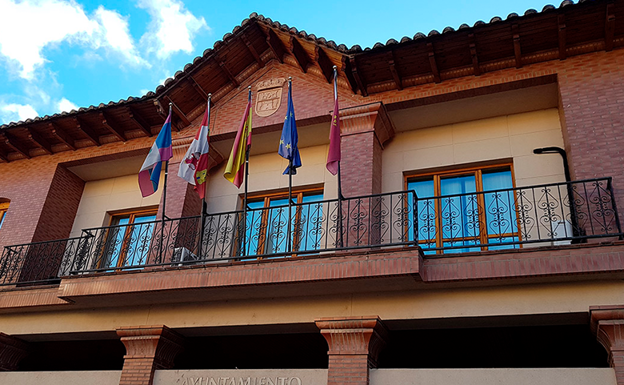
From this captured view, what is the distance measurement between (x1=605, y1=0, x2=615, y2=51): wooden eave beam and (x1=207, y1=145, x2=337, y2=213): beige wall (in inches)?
213

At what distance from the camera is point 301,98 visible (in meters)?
12.2

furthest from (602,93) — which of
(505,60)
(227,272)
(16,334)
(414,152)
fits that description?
(16,334)

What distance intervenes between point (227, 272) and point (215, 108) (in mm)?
4739

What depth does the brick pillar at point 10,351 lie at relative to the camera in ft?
37.8

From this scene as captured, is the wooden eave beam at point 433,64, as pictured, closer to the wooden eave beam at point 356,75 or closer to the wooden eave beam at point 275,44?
the wooden eave beam at point 356,75

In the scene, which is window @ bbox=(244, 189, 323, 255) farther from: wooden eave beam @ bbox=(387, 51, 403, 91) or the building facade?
wooden eave beam @ bbox=(387, 51, 403, 91)

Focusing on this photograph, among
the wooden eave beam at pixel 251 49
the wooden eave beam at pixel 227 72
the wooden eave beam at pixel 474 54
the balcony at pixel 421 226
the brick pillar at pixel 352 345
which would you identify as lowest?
the brick pillar at pixel 352 345

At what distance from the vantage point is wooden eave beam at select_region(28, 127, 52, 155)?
1376cm

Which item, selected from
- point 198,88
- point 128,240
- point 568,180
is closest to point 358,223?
point 568,180

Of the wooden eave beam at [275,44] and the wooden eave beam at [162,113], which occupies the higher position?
the wooden eave beam at [275,44]

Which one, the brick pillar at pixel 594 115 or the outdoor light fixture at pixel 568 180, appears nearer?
the outdoor light fixture at pixel 568 180

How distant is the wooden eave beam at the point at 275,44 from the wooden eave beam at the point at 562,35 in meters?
5.50

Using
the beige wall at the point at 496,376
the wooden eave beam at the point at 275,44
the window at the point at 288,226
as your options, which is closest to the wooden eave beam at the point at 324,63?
the wooden eave beam at the point at 275,44

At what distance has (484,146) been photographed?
11.2 meters
